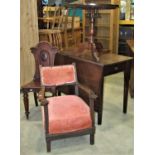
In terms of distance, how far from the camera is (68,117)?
2574 mm

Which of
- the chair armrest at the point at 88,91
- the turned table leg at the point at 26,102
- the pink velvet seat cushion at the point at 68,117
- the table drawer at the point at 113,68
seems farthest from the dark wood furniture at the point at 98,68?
the turned table leg at the point at 26,102

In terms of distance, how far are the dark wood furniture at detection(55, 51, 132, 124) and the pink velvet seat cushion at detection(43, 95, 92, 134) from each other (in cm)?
40

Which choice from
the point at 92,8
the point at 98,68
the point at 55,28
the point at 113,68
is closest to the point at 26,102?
the point at 98,68

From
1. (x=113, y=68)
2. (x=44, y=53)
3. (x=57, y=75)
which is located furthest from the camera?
(x=44, y=53)

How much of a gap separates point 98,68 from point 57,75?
0.46 meters

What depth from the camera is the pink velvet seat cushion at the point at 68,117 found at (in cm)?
257

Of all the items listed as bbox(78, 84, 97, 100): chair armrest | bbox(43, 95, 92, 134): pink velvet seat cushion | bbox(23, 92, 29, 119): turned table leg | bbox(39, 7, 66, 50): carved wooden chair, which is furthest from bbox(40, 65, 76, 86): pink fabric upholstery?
bbox(39, 7, 66, 50): carved wooden chair

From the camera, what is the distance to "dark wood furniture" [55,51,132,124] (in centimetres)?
302

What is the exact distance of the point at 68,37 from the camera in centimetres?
619

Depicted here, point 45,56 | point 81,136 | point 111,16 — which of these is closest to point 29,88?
point 45,56

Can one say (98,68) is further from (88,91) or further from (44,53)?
(44,53)

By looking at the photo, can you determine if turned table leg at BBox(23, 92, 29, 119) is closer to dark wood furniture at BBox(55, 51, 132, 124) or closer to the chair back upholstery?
the chair back upholstery

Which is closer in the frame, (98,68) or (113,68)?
(98,68)
